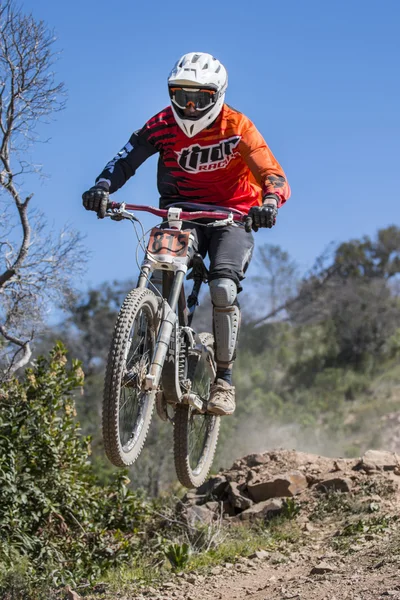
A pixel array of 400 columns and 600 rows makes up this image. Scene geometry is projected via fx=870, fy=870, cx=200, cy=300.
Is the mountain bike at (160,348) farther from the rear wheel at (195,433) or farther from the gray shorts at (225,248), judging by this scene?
the gray shorts at (225,248)

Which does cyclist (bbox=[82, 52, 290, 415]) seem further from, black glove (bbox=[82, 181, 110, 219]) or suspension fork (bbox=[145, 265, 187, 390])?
suspension fork (bbox=[145, 265, 187, 390])

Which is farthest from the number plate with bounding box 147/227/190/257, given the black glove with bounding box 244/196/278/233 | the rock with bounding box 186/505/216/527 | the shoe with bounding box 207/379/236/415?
the rock with bounding box 186/505/216/527

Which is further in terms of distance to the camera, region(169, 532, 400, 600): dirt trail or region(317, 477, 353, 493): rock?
region(317, 477, 353, 493): rock

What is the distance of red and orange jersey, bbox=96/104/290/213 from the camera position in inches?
282

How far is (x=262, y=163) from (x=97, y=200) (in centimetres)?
139

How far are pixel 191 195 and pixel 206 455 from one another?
2443 mm

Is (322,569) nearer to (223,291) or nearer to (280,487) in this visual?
(223,291)

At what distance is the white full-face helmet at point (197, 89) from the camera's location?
6.76 metres

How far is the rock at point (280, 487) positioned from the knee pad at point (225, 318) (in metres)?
3.16

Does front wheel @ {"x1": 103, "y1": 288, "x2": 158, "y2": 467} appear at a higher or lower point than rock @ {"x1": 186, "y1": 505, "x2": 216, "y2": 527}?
higher

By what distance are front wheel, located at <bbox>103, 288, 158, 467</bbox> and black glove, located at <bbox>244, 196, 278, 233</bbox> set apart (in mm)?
933

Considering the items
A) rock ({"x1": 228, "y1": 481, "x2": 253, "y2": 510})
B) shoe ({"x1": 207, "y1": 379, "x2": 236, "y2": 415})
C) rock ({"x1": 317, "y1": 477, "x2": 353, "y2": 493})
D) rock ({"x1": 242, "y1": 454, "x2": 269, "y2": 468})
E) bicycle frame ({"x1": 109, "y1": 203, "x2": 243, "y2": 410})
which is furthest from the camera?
rock ({"x1": 242, "y1": 454, "x2": 269, "y2": 468})

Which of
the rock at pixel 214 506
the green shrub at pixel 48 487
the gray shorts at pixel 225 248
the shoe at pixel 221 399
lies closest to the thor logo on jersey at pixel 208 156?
the gray shorts at pixel 225 248

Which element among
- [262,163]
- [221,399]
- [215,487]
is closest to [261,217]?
[262,163]
